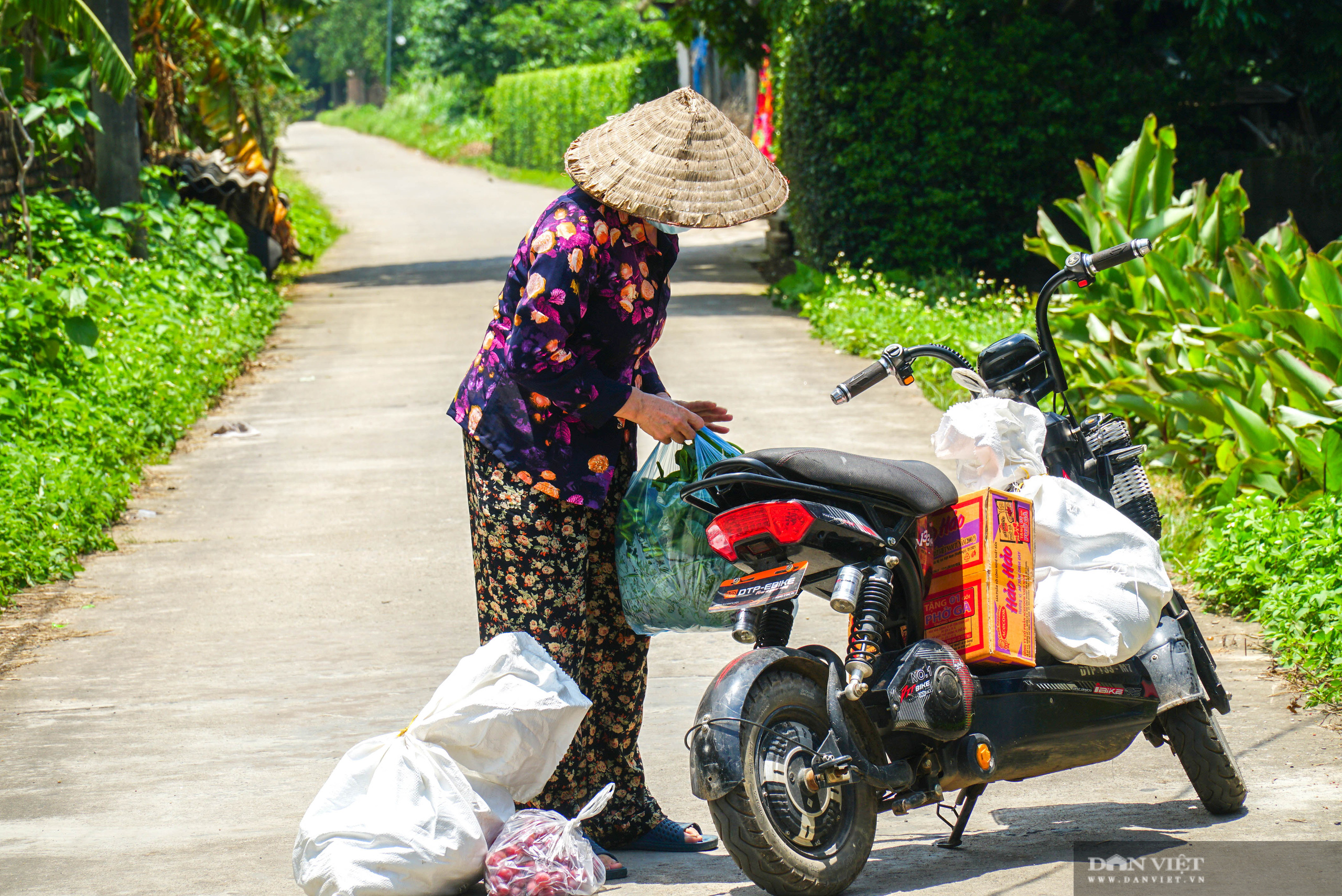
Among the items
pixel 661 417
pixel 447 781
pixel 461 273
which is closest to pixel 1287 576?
pixel 661 417

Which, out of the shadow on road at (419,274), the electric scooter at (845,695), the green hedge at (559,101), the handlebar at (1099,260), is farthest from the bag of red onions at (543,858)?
the green hedge at (559,101)

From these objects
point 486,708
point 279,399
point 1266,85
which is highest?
point 1266,85

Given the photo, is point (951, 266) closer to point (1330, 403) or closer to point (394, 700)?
point (1330, 403)

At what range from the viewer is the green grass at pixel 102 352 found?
6719 mm

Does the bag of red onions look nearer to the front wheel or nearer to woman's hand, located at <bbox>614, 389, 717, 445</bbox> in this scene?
the front wheel

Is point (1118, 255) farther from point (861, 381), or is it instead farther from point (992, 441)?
point (861, 381)

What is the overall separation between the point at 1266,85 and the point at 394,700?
12.5 metres

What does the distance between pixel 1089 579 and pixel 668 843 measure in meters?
1.30

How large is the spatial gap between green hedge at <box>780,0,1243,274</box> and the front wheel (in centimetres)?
1099

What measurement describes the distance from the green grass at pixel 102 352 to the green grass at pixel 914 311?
194 inches

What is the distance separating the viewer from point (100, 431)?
794 centimetres

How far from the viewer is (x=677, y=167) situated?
10.8 ft

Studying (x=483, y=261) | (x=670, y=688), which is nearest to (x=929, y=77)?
(x=483, y=261)

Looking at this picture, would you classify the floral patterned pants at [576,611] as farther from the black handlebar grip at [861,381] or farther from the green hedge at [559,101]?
the green hedge at [559,101]
